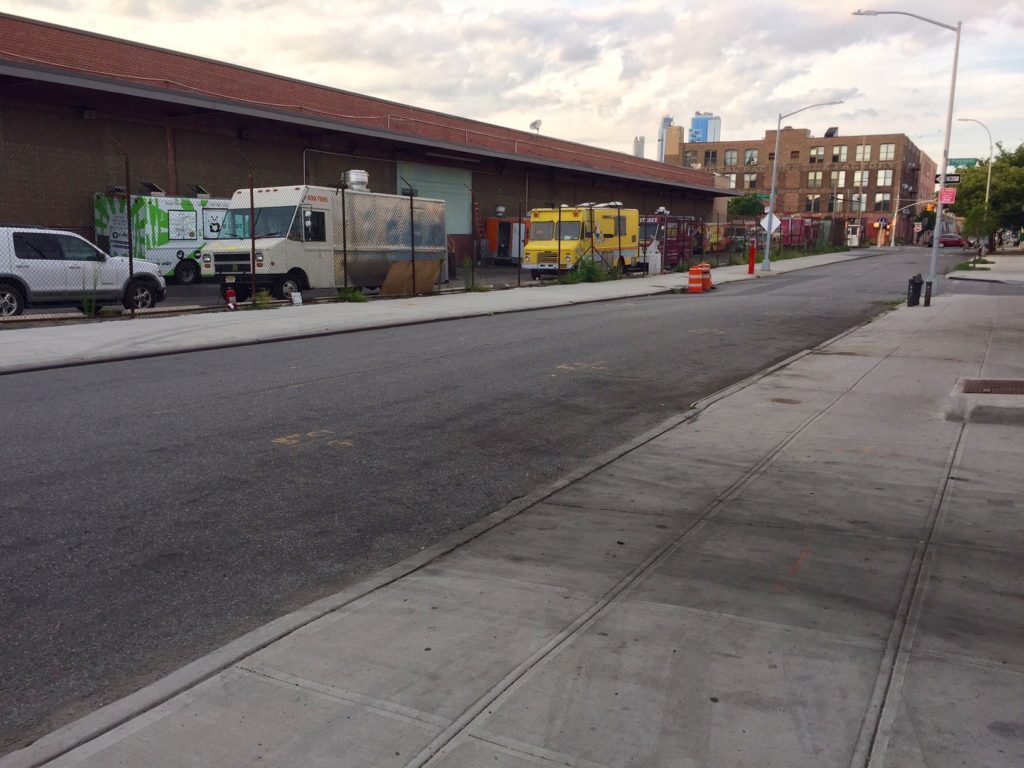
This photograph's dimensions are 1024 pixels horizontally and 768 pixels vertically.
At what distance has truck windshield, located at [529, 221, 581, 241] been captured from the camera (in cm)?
3341

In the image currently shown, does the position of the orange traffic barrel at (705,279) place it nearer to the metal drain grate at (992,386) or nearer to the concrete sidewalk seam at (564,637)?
the metal drain grate at (992,386)

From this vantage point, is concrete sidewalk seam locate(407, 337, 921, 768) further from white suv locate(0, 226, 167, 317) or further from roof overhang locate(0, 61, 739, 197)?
roof overhang locate(0, 61, 739, 197)

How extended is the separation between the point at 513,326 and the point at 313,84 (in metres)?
24.3

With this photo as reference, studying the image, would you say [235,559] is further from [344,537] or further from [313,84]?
[313,84]

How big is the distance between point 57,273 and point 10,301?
3.45 feet

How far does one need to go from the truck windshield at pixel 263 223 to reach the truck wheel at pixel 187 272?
17.4ft

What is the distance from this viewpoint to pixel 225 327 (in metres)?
16.4

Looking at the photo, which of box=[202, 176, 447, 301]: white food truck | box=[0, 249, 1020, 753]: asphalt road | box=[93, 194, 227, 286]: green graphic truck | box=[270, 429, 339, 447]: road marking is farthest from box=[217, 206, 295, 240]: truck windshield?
box=[270, 429, 339, 447]: road marking

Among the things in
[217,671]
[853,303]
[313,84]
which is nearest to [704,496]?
[217,671]

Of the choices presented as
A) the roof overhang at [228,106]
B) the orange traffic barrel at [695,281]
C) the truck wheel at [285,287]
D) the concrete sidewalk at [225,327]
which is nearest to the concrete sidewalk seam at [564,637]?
the concrete sidewalk at [225,327]

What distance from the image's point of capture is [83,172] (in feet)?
88.9

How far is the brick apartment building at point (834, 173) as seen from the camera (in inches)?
4557

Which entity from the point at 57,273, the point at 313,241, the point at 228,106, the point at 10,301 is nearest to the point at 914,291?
the point at 313,241

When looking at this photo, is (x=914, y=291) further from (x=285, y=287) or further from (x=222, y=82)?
(x=222, y=82)
